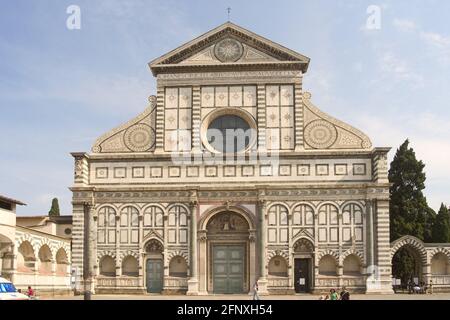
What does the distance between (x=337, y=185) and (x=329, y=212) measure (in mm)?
1607

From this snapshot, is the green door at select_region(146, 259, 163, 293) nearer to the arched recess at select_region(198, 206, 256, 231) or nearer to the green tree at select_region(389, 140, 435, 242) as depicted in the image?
the arched recess at select_region(198, 206, 256, 231)

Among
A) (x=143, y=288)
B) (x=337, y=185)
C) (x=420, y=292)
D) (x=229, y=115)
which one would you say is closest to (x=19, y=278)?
(x=143, y=288)

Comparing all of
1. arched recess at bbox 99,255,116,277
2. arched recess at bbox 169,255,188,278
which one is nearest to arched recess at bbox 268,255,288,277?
arched recess at bbox 169,255,188,278

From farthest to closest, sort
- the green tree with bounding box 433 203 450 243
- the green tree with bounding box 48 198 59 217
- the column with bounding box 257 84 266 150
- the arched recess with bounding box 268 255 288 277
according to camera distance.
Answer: the green tree with bounding box 48 198 59 217 < the green tree with bounding box 433 203 450 243 < the column with bounding box 257 84 266 150 < the arched recess with bounding box 268 255 288 277

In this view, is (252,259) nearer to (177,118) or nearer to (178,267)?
(178,267)

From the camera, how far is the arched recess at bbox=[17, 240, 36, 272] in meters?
35.6

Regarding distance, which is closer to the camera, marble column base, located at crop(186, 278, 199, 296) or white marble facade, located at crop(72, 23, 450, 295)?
marble column base, located at crop(186, 278, 199, 296)

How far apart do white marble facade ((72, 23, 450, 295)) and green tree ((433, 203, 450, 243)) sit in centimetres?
1390

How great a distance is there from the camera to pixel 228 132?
133ft

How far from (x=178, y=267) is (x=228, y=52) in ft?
42.8

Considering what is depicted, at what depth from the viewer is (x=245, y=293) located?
38781 millimetres

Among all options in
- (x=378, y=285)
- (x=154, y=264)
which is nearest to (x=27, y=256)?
(x=154, y=264)

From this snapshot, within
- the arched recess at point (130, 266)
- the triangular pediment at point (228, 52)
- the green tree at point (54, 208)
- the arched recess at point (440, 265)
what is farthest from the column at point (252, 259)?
the green tree at point (54, 208)
